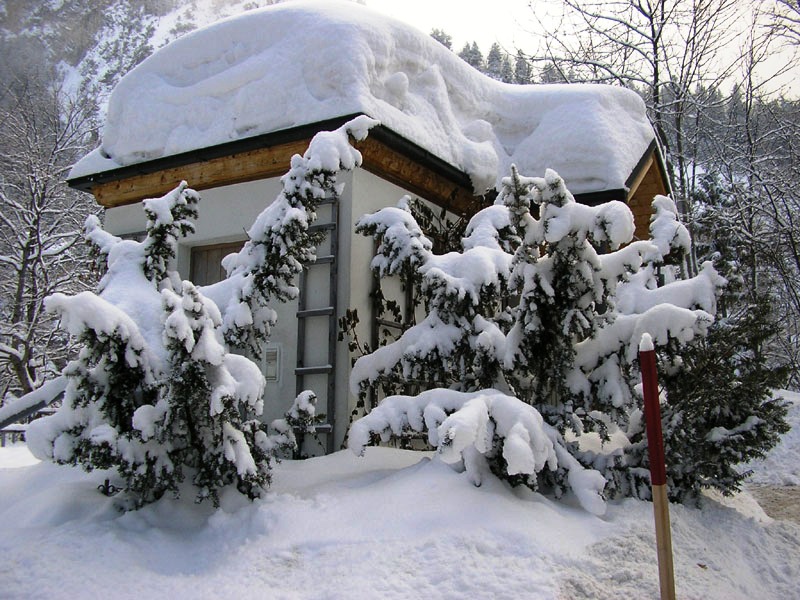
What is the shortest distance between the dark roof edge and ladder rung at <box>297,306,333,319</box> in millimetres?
1531

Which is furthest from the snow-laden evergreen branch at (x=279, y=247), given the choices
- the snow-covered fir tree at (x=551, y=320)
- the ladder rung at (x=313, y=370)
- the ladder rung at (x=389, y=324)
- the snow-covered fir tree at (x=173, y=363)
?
the ladder rung at (x=389, y=324)

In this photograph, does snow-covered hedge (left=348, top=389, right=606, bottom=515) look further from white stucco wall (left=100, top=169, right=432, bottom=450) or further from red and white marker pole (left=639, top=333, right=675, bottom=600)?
white stucco wall (left=100, top=169, right=432, bottom=450)

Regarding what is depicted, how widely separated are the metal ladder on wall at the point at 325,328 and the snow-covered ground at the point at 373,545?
144cm

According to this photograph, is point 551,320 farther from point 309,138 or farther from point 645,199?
point 645,199

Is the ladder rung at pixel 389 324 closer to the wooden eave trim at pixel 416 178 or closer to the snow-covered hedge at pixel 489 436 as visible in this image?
the wooden eave trim at pixel 416 178

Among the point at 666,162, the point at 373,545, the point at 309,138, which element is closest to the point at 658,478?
the point at 373,545

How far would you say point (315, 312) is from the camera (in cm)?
591

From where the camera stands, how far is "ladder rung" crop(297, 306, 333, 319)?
230 inches

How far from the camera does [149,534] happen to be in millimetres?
3445

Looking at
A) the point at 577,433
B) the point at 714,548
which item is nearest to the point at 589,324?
the point at 577,433

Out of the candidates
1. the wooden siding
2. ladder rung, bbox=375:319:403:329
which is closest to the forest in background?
the wooden siding

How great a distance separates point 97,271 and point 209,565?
2339 mm

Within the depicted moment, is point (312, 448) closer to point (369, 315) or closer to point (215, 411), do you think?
point (369, 315)

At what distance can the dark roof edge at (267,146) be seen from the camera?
19.4ft
